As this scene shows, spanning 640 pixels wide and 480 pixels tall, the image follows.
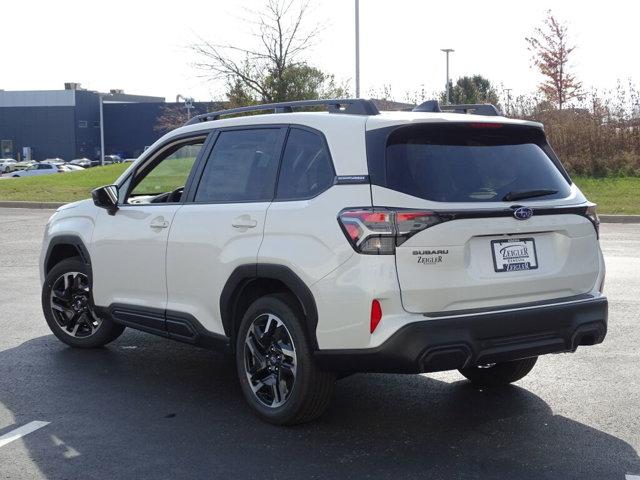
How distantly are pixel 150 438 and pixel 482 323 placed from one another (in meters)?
1.92

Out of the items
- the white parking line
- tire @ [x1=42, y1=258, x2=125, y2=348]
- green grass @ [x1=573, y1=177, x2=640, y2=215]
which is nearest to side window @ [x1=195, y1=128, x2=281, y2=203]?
the white parking line

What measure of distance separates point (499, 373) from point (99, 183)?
91.3 feet

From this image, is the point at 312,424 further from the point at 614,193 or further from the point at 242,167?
the point at 614,193

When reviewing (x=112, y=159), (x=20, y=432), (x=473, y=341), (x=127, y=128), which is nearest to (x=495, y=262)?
(x=473, y=341)

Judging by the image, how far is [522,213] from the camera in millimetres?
5148

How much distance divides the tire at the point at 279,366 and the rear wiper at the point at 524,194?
1.31 meters

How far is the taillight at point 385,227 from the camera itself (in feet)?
15.9

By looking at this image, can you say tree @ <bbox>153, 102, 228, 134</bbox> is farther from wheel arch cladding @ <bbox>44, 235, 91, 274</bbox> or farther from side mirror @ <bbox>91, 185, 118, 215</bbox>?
side mirror @ <bbox>91, 185, 118, 215</bbox>

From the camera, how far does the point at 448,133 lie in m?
5.28

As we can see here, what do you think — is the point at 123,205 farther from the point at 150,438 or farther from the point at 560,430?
the point at 560,430

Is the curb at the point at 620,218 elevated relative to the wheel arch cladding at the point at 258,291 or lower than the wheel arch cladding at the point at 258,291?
lower

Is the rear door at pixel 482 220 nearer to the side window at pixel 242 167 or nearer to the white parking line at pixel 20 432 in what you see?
the side window at pixel 242 167

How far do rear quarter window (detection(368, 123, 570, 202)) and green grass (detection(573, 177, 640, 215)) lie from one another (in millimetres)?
15791

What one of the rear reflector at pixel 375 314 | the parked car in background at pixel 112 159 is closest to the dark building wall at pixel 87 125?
the parked car in background at pixel 112 159
